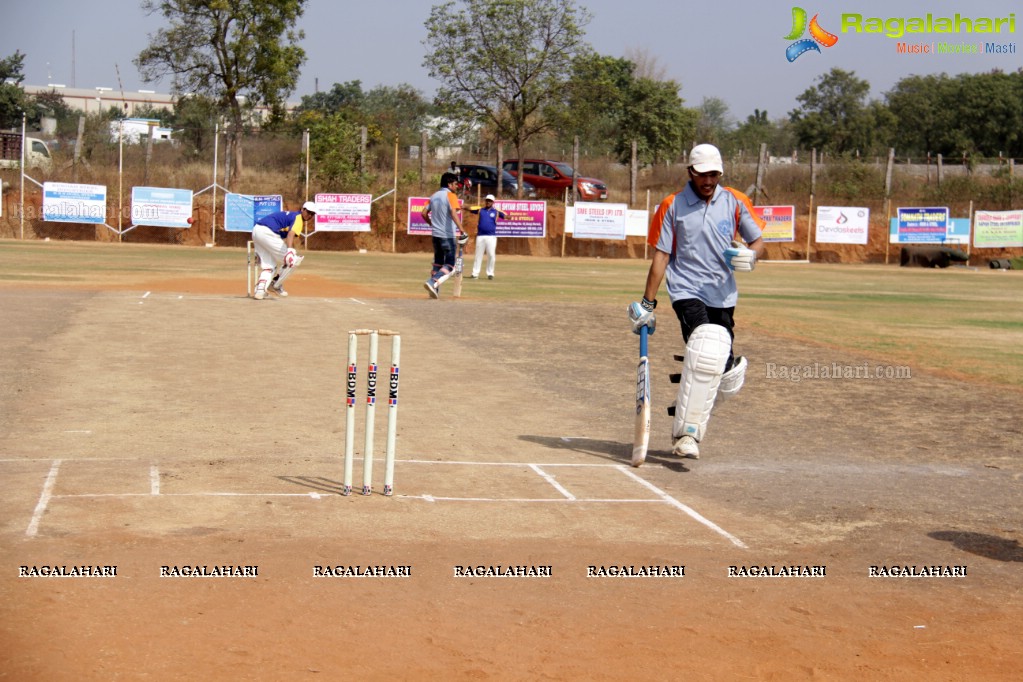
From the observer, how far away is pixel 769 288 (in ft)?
96.6

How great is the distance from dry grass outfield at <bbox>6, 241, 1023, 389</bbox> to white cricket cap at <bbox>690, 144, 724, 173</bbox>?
6118 millimetres

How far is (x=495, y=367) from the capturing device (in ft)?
44.2

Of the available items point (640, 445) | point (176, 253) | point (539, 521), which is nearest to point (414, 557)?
point (539, 521)

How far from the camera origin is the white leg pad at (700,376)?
834cm

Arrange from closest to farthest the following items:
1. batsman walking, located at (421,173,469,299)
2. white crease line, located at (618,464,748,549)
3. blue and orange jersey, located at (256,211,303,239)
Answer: white crease line, located at (618,464,748,549) < blue and orange jersey, located at (256,211,303,239) < batsman walking, located at (421,173,469,299)

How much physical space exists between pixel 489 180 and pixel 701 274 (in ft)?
126

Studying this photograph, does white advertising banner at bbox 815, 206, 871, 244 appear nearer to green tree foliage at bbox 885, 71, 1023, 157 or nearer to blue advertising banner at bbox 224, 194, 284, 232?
blue advertising banner at bbox 224, 194, 284, 232

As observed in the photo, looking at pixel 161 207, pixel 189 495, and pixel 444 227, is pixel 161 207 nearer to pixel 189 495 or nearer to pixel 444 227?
pixel 444 227

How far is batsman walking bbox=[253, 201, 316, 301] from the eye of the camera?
19609 mm

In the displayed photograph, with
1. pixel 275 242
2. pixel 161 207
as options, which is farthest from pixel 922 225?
pixel 275 242

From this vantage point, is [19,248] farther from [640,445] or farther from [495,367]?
[640,445]

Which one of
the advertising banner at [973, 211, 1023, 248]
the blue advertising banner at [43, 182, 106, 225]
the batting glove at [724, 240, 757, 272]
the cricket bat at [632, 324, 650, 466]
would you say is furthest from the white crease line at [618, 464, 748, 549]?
the advertising banner at [973, 211, 1023, 248]

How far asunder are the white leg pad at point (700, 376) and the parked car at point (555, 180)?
125 feet

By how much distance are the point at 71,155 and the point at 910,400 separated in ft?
126
